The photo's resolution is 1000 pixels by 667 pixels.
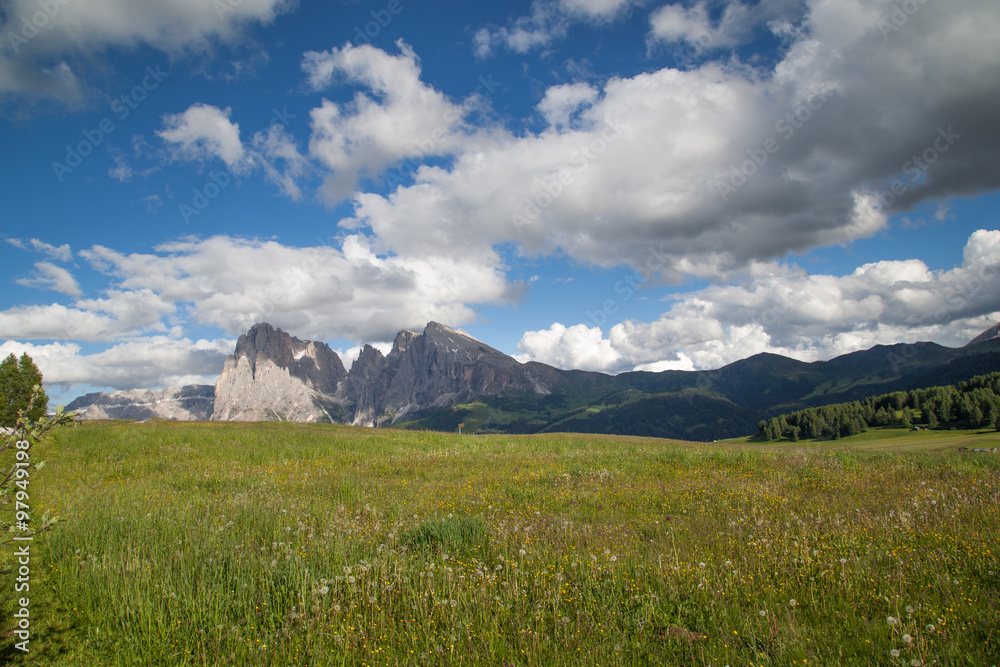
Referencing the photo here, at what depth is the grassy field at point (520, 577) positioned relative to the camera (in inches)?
193

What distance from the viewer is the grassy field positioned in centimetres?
489

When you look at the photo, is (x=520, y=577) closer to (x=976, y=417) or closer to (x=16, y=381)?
(x=16, y=381)

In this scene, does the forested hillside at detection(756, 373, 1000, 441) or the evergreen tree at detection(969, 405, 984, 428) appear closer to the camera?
the evergreen tree at detection(969, 405, 984, 428)

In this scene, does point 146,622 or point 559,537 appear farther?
point 559,537

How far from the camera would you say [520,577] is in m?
6.77

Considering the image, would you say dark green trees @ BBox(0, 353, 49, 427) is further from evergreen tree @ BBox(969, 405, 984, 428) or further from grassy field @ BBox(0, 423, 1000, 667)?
evergreen tree @ BBox(969, 405, 984, 428)

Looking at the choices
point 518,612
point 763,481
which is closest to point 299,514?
point 518,612

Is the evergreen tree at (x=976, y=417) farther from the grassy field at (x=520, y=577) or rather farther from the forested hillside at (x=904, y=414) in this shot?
the grassy field at (x=520, y=577)

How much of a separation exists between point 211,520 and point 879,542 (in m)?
13.0

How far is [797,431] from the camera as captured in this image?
13838cm

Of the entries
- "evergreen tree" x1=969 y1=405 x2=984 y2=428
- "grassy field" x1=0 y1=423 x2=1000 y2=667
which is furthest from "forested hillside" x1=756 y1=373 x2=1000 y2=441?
"grassy field" x1=0 y1=423 x2=1000 y2=667

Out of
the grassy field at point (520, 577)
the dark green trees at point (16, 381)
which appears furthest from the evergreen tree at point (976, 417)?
→ the dark green trees at point (16, 381)

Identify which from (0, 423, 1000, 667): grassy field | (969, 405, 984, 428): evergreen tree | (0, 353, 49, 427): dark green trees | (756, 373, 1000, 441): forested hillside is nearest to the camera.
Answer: (0, 423, 1000, 667): grassy field

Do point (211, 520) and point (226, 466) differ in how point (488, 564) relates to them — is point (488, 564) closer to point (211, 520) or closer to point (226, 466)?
point (211, 520)
